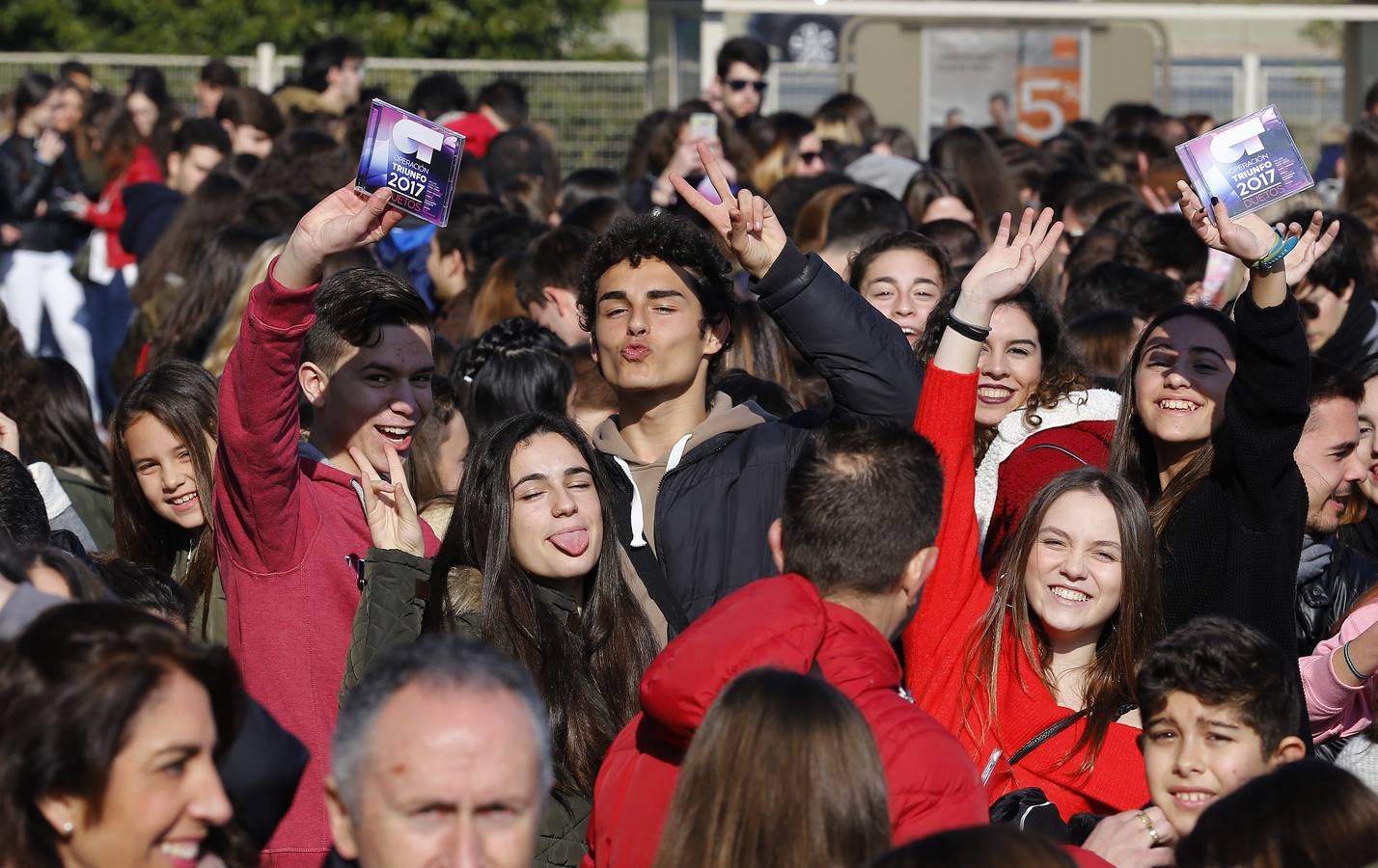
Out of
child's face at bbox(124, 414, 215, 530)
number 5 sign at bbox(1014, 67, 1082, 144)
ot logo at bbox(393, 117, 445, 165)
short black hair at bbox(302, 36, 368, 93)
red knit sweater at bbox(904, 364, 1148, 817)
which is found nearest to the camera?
red knit sweater at bbox(904, 364, 1148, 817)

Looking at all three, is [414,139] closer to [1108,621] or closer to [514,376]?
[514,376]

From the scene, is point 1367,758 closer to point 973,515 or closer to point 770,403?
point 973,515

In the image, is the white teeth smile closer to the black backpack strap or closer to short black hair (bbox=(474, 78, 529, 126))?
the black backpack strap

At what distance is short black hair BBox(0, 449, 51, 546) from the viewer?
4000 mm

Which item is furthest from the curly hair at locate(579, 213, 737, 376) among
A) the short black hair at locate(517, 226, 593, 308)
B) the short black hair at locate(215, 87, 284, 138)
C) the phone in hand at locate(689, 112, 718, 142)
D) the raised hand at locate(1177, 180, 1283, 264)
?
the short black hair at locate(215, 87, 284, 138)

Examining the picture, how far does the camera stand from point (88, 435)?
6055 millimetres

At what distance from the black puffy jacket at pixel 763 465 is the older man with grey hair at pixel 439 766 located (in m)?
1.41

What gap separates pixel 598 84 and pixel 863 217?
347 inches

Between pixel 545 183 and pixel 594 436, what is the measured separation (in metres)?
6.64

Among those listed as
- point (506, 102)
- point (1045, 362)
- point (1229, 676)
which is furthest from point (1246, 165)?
point (506, 102)

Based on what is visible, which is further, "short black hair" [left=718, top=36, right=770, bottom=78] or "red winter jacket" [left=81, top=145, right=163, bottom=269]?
"short black hair" [left=718, top=36, right=770, bottom=78]

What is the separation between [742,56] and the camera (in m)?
12.1

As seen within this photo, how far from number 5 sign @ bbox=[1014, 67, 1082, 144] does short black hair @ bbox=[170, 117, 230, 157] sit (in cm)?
662

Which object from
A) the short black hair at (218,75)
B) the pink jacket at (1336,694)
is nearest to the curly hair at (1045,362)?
the pink jacket at (1336,694)
